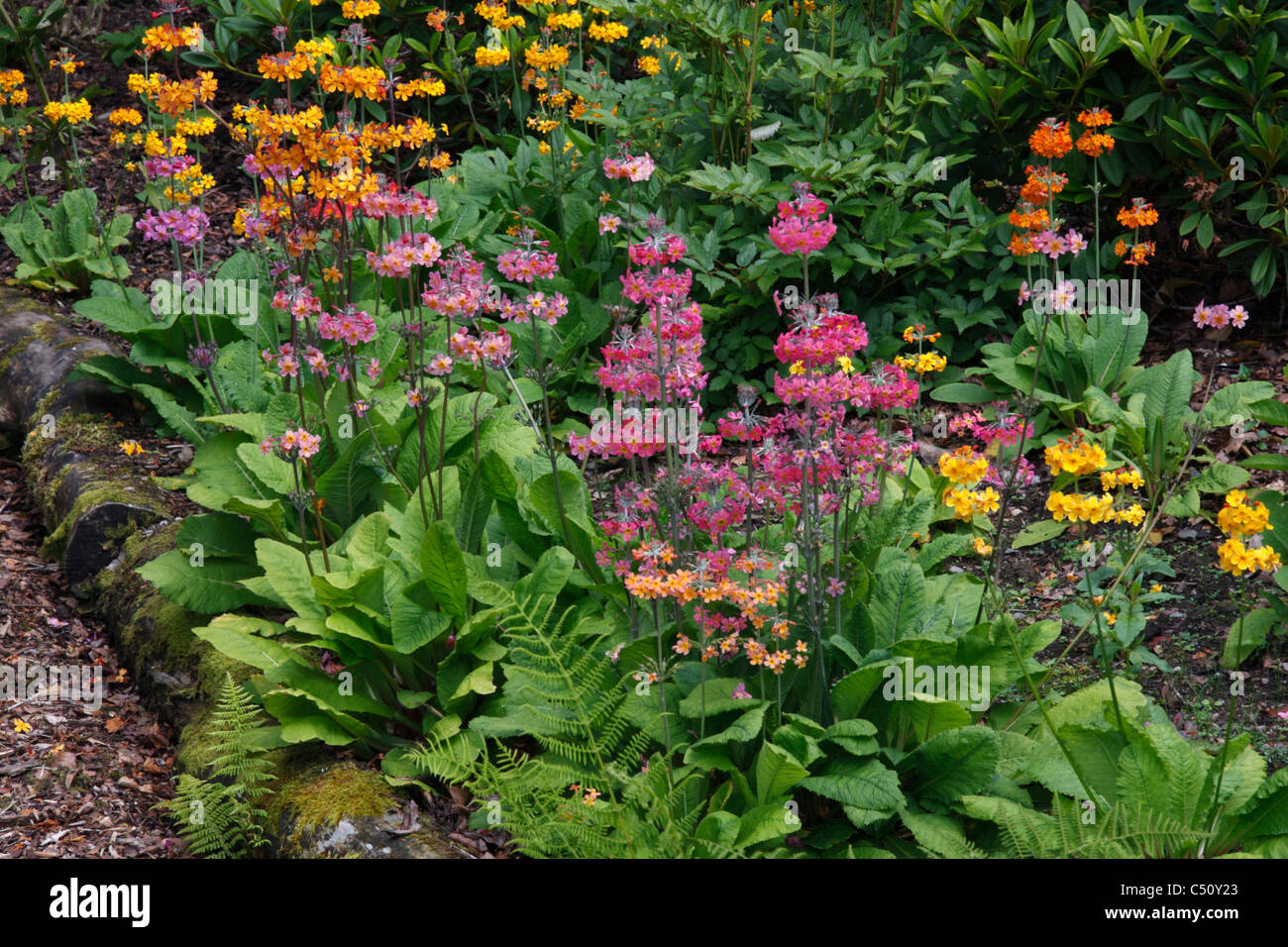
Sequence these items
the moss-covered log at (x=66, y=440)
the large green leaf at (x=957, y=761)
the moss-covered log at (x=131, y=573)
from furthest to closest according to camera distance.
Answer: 1. the moss-covered log at (x=66, y=440)
2. the moss-covered log at (x=131, y=573)
3. the large green leaf at (x=957, y=761)

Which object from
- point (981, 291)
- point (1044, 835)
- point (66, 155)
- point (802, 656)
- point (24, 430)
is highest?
point (66, 155)

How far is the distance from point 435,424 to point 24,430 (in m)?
2.38

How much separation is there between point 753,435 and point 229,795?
1.73m

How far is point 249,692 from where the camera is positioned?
11.2 ft

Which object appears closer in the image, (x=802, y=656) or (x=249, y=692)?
(x=802, y=656)

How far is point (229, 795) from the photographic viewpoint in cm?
321

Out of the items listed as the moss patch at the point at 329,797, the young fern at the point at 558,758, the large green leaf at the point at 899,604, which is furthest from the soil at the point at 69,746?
the large green leaf at the point at 899,604

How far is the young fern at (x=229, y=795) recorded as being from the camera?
3.02 meters

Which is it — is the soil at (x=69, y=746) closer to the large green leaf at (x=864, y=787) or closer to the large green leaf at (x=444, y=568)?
the large green leaf at (x=444, y=568)

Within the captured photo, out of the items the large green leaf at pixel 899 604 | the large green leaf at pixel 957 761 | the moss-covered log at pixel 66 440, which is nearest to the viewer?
the large green leaf at pixel 957 761

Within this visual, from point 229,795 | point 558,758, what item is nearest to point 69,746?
point 229,795

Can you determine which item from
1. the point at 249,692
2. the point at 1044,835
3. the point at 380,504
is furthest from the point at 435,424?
the point at 1044,835

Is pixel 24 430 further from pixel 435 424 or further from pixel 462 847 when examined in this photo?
pixel 462 847

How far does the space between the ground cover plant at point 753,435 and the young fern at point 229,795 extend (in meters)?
0.02
